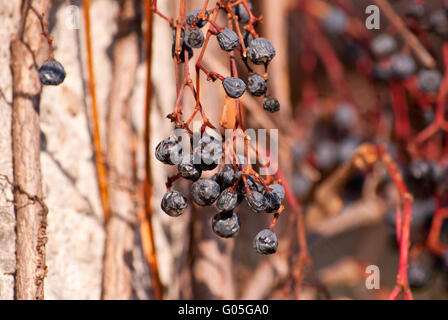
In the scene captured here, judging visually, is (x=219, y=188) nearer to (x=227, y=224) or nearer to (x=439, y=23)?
(x=227, y=224)

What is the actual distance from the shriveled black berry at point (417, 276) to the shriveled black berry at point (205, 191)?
0.57 m

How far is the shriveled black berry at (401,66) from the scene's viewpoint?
1.13 metres

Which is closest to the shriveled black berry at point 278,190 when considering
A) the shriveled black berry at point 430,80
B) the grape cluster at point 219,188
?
the grape cluster at point 219,188

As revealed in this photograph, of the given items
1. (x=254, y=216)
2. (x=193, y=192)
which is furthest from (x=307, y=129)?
(x=193, y=192)

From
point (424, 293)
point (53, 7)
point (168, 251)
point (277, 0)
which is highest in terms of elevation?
point (277, 0)

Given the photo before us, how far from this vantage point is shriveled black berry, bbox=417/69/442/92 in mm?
1077

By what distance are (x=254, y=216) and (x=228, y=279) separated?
40 cm

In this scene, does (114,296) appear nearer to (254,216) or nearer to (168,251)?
(168,251)

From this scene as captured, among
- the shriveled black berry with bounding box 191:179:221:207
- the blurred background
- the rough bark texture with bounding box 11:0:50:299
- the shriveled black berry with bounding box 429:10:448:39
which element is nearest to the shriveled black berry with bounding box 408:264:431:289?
the blurred background

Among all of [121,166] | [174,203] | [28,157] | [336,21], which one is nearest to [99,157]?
[121,166]

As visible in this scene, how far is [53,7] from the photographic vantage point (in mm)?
822

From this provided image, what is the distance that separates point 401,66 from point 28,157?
81cm

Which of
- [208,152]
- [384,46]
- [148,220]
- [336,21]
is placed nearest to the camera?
[208,152]

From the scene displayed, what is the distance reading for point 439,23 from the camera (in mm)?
1040
